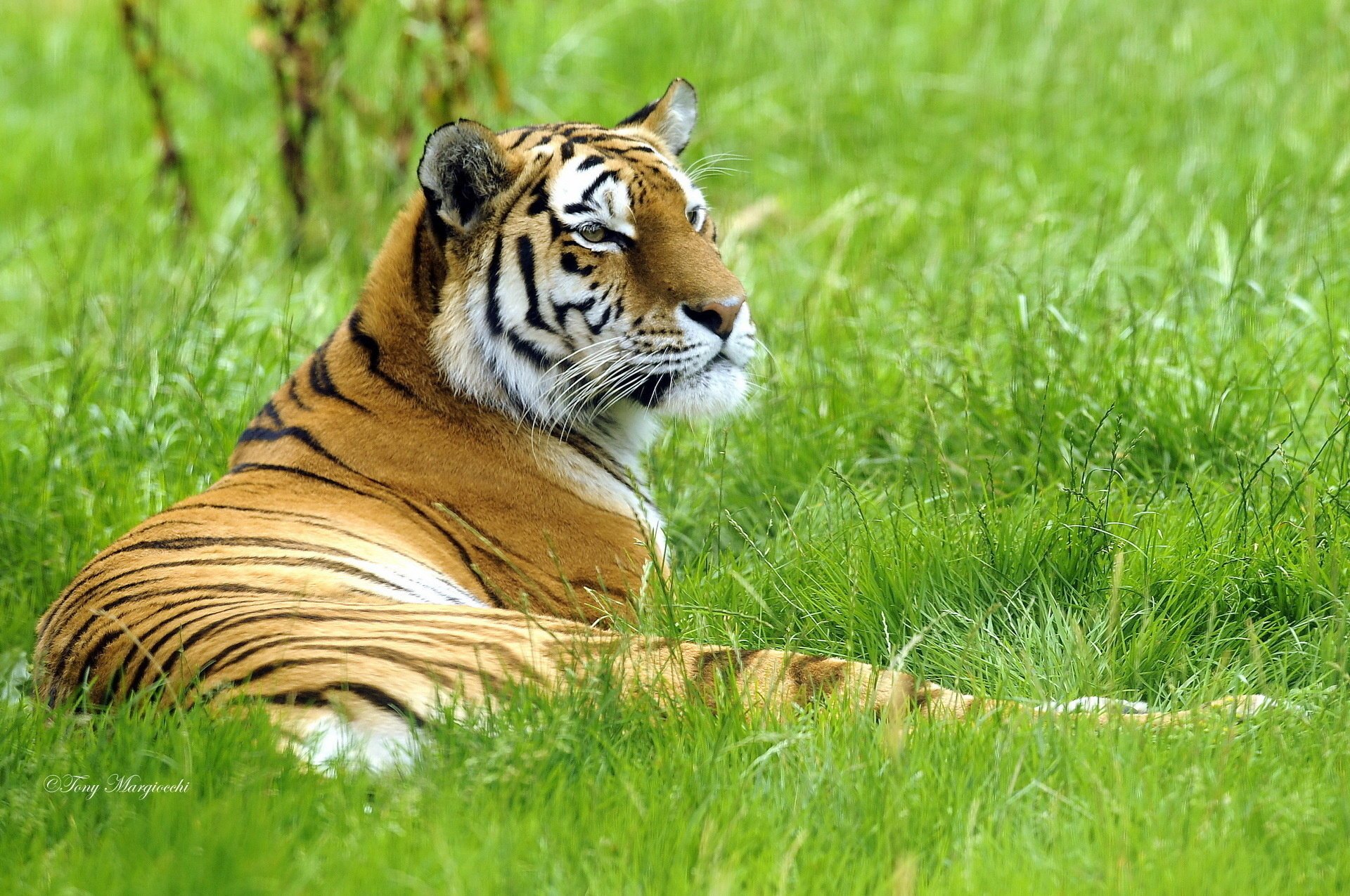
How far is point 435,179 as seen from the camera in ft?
11.4

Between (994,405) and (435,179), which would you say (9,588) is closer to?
(435,179)

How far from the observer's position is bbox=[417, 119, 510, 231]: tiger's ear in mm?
3430

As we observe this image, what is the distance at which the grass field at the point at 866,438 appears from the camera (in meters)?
2.21

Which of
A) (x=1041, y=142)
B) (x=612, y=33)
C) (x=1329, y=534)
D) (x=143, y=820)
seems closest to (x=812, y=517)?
(x=1329, y=534)

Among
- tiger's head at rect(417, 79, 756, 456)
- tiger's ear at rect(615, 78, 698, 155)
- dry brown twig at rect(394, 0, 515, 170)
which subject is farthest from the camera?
dry brown twig at rect(394, 0, 515, 170)

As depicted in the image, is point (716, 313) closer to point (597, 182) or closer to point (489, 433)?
point (597, 182)

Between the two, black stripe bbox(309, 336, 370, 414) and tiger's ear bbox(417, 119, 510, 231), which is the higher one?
tiger's ear bbox(417, 119, 510, 231)

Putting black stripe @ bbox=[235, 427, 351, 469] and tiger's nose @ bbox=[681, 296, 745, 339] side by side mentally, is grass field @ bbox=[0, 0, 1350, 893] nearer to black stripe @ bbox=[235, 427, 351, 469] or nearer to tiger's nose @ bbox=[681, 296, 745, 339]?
tiger's nose @ bbox=[681, 296, 745, 339]

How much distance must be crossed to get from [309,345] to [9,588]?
1.30 metres

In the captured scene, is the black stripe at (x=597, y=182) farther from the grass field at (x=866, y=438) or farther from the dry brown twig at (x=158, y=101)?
the dry brown twig at (x=158, y=101)

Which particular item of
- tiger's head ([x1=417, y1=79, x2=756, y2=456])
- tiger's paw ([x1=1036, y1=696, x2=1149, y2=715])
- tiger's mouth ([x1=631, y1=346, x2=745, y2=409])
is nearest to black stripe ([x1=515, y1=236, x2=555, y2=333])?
tiger's head ([x1=417, y1=79, x2=756, y2=456])

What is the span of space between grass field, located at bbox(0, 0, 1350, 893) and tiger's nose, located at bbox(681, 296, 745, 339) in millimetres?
462

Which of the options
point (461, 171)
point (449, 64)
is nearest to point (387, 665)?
point (461, 171)

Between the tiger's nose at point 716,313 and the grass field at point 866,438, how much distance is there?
462 mm
